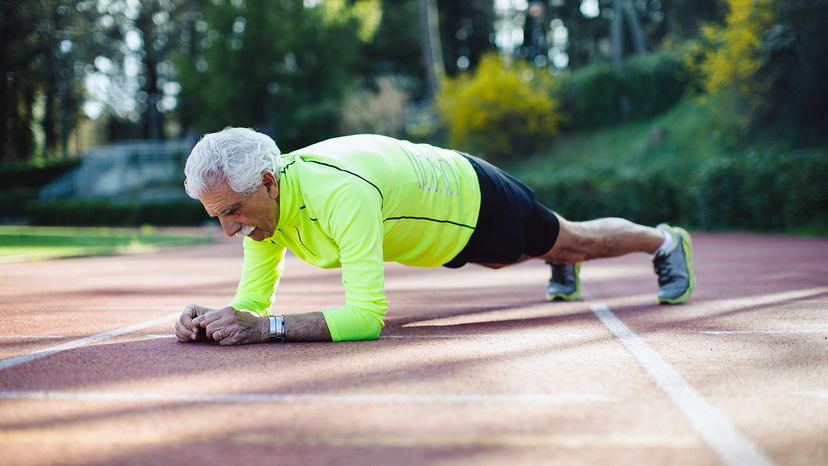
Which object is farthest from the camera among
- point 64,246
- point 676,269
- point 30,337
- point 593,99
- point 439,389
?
point 593,99

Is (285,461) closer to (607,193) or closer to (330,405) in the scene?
(330,405)

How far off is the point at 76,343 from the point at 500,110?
3265cm

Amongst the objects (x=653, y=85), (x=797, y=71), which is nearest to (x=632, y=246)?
(x=797, y=71)

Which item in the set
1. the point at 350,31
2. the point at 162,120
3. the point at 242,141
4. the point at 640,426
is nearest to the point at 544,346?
the point at 640,426

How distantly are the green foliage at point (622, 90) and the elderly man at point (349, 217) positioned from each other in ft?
112

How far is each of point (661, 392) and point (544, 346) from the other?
43.9 inches

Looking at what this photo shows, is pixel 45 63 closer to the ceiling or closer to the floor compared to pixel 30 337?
closer to the ceiling

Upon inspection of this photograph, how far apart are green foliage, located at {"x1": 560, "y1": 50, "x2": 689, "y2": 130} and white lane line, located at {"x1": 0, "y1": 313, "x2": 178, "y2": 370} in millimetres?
34474

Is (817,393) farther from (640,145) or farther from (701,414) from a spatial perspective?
(640,145)

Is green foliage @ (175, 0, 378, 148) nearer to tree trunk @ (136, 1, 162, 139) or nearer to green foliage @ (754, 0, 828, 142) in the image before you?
tree trunk @ (136, 1, 162, 139)

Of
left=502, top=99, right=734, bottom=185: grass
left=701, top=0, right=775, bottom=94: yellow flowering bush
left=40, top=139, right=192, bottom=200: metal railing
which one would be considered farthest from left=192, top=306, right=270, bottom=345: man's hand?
left=40, top=139, right=192, bottom=200: metal railing

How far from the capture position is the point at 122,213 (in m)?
34.1

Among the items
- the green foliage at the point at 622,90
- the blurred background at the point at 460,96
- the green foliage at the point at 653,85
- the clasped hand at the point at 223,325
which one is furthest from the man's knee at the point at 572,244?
the green foliage at the point at 653,85

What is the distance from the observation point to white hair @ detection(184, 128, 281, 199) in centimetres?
386
